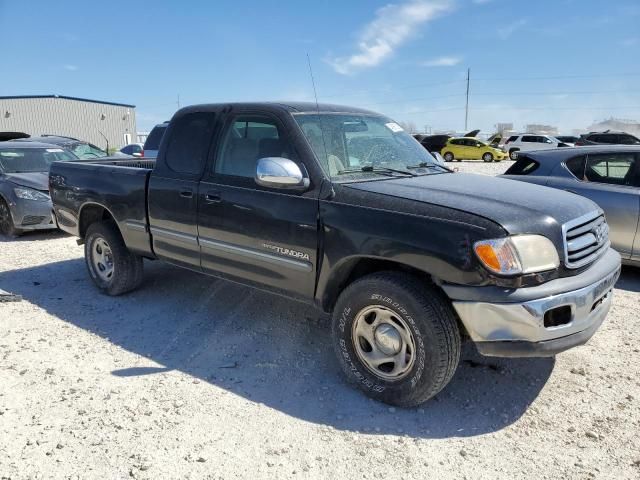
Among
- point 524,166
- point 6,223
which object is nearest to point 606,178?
point 524,166

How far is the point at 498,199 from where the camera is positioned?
3.17m

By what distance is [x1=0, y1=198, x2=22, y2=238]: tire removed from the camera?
838cm

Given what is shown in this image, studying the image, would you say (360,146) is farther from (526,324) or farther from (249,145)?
(526,324)

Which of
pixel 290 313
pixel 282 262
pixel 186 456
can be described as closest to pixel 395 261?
pixel 282 262

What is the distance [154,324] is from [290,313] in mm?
1250

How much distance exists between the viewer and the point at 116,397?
3.35 m

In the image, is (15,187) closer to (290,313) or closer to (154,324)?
(154,324)

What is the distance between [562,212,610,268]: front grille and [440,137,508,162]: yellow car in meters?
30.5

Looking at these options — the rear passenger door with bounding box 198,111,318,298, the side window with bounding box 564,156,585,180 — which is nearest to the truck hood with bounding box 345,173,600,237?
the rear passenger door with bounding box 198,111,318,298

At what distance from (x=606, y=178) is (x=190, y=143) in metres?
4.69

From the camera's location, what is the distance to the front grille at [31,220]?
824 centimetres

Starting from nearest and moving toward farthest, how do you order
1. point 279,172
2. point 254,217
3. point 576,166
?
point 279,172
point 254,217
point 576,166

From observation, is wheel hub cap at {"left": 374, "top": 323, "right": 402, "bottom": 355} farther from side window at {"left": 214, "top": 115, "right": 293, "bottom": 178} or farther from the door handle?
the door handle

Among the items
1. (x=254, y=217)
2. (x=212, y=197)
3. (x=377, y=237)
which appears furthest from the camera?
(x=212, y=197)
